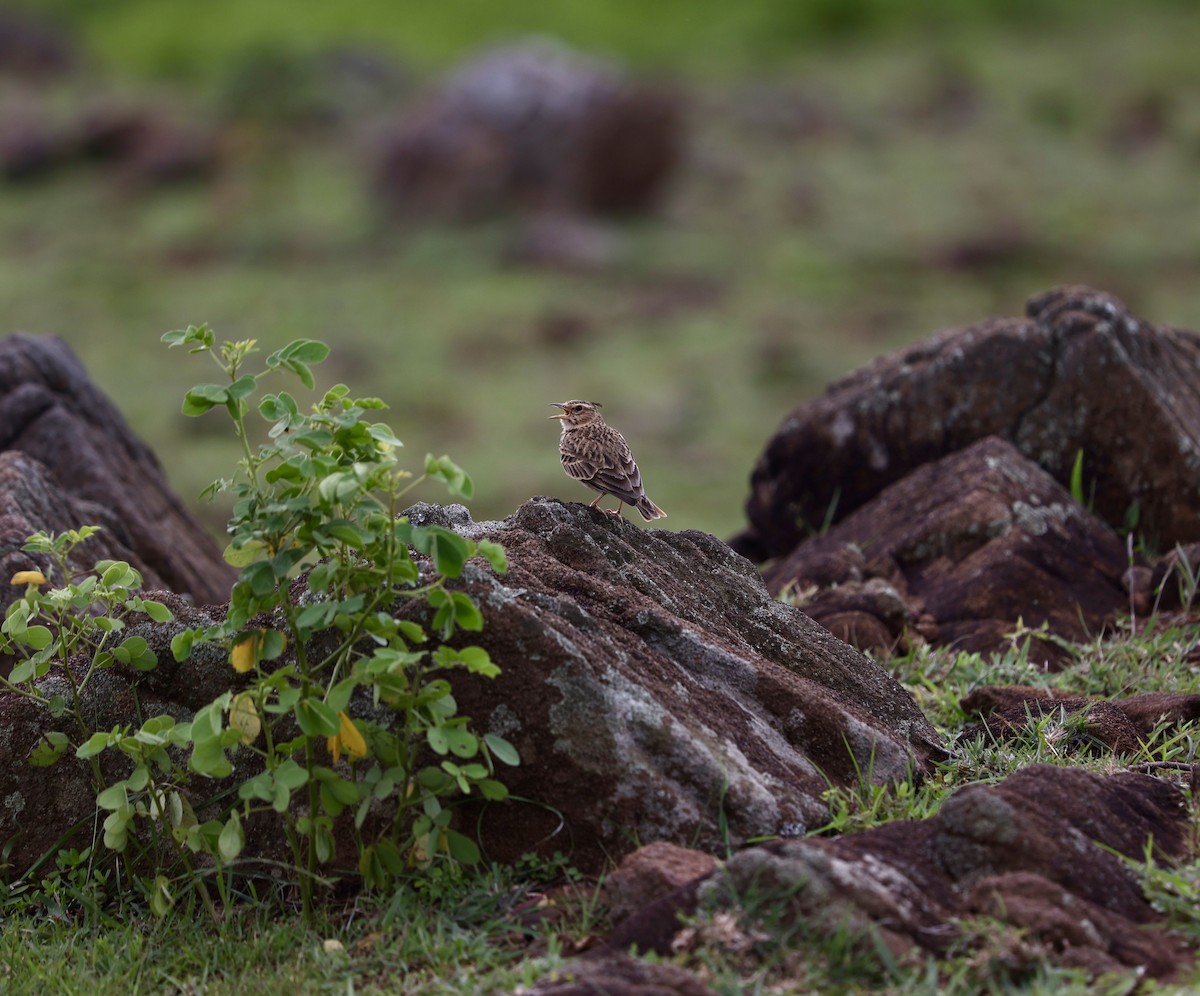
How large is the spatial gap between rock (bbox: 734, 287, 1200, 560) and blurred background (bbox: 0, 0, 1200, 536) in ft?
17.2

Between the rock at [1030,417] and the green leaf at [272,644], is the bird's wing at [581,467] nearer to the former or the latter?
the green leaf at [272,644]

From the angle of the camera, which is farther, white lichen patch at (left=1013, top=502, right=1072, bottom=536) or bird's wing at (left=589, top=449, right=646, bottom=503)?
white lichen patch at (left=1013, top=502, right=1072, bottom=536)

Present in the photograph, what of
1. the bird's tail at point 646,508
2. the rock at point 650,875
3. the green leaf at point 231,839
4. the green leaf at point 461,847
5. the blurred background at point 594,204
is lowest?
the rock at point 650,875

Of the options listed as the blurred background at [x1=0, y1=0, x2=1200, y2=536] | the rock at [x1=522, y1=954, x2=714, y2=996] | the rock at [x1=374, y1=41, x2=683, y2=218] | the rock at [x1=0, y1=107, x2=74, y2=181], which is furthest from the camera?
the rock at [x1=0, y1=107, x2=74, y2=181]

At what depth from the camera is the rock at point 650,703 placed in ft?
11.7

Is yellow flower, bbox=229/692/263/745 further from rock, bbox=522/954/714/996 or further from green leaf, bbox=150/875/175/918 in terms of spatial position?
rock, bbox=522/954/714/996

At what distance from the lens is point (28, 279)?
18.7 metres

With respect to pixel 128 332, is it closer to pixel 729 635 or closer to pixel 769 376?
pixel 769 376

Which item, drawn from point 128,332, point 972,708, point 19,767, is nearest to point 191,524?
point 19,767

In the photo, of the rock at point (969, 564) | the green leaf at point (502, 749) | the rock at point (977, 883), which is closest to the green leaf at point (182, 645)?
the green leaf at point (502, 749)

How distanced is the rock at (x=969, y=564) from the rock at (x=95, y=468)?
2534mm

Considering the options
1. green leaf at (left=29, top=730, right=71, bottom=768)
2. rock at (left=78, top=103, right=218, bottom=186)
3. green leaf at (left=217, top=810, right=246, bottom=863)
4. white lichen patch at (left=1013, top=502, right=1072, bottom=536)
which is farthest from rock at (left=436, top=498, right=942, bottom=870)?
rock at (left=78, top=103, right=218, bottom=186)

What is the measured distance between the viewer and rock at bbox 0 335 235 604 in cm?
589

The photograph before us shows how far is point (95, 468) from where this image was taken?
616 cm
